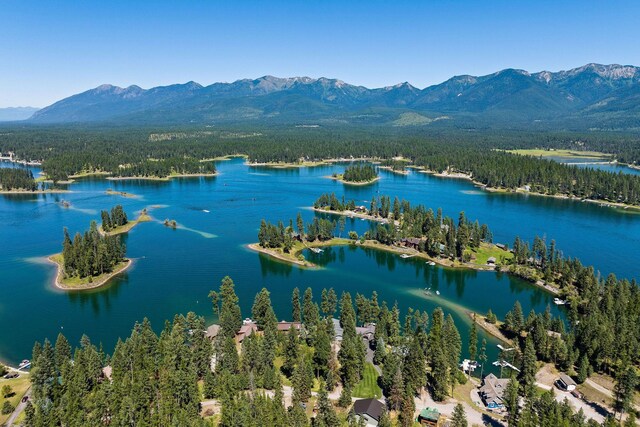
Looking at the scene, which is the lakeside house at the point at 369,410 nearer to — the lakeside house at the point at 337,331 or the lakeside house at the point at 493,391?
the lakeside house at the point at 493,391

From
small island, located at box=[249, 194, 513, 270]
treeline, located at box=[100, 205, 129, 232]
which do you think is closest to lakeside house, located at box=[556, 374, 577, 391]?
small island, located at box=[249, 194, 513, 270]

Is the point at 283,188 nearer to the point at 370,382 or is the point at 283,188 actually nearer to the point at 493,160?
the point at 493,160

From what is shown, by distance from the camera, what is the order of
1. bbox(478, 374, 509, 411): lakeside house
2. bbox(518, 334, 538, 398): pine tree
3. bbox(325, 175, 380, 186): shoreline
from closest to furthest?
bbox(478, 374, 509, 411): lakeside house < bbox(518, 334, 538, 398): pine tree < bbox(325, 175, 380, 186): shoreline

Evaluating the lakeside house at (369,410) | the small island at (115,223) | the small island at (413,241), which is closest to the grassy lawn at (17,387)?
the lakeside house at (369,410)

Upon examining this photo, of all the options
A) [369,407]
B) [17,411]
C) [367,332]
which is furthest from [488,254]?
[17,411]

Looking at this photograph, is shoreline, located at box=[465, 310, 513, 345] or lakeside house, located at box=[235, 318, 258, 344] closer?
lakeside house, located at box=[235, 318, 258, 344]

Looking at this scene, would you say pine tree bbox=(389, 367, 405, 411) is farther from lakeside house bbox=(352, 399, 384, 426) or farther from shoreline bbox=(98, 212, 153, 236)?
shoreline bbox=(98, 212, 153, 236)

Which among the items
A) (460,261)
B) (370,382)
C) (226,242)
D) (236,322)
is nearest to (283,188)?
(226,242)

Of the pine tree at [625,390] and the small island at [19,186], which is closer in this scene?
the pine tree at [625,390]
